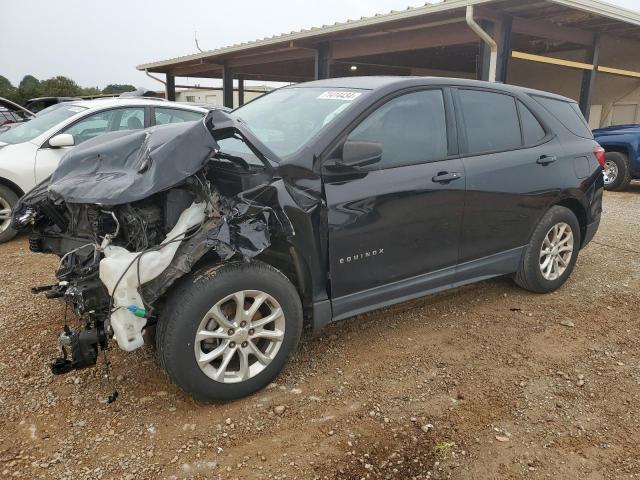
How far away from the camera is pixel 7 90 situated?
2833 cm

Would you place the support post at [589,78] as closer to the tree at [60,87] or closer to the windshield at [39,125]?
the windshield at [39,125]

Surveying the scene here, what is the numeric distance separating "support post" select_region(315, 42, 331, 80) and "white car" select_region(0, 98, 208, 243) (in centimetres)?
594

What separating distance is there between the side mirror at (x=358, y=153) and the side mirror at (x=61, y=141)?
13.3 feet

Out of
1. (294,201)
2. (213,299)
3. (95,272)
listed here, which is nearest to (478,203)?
(294,201)

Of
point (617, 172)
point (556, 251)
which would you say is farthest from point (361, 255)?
point (617, 172)

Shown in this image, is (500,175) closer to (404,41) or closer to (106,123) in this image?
(106,123)

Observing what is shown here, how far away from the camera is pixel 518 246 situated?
13.4 feet

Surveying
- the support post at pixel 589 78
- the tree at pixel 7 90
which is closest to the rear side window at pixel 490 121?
the support post at pixel 589 78

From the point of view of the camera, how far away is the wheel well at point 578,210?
439cm

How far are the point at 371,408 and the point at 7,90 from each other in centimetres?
3254

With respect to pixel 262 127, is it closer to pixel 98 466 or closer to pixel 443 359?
pixel 443 359

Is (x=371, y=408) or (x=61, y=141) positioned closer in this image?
(x=371, y=408)

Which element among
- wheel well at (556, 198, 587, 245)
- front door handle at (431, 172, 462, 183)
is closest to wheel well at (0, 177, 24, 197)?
front door handle at (431, 172, 462, 183)

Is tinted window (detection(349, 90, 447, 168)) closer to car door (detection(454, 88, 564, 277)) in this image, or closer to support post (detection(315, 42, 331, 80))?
car door (detection(454, 88, 564, 277))
